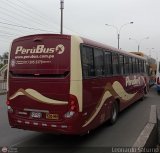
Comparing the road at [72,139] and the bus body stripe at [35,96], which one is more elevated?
the bus body stripe at [35,96]

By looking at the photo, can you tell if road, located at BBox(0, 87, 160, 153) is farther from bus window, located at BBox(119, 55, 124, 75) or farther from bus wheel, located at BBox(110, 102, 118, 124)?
bus window, located at BBox(119, 55, 124, 75)

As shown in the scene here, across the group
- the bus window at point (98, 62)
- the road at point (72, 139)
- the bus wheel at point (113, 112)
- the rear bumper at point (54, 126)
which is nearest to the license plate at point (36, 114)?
the rear bumper at point (54, 126)

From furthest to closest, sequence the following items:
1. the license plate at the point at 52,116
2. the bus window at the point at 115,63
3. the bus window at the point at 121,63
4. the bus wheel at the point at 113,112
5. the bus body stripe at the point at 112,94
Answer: the bus window at the point at 121,63 → the bus window at the point at 115,63 → the bus wheel at the point at 113,112 → the bus body stripe at the point at 112,94 → the license plate at the point at 52,116

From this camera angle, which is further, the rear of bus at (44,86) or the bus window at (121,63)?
the bus window at (121,63)

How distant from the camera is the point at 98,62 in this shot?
30.2 feet

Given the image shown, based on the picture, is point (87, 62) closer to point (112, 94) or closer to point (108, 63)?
point (108, 63)

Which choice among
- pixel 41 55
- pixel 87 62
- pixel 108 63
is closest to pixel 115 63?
pixel 108 63

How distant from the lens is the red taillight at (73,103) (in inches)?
296

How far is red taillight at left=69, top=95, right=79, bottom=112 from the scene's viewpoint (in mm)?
7523

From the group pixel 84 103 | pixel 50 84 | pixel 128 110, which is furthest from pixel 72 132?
pixel 128 110

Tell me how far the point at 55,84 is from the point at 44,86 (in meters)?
0.32

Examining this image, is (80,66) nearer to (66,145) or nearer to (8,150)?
(66,145)

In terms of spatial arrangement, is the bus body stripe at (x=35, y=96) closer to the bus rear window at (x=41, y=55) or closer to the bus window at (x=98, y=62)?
the bus rear window at (x=41, y=55)

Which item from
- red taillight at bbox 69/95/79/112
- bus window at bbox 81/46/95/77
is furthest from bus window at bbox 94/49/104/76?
red taillight at bbox 69/95/79/112
